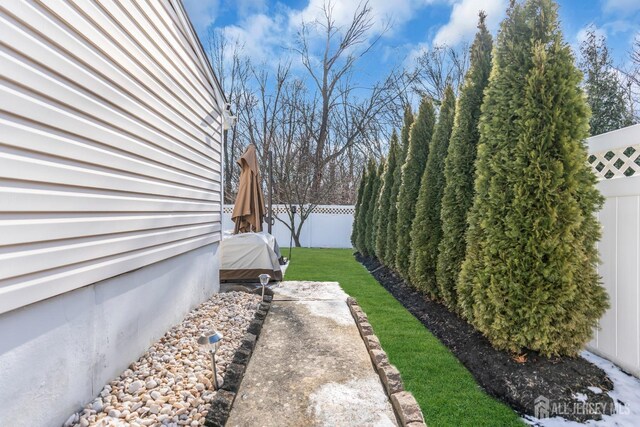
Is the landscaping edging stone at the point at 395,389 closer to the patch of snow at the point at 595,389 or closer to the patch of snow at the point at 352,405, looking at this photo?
the patch of snow at the point at 352,405

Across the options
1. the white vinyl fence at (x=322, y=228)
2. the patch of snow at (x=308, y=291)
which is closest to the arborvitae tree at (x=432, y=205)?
the patch of snow at (x=308, y=291)

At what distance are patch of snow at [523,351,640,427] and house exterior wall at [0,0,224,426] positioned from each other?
8.80ft

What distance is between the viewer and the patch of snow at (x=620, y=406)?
2.22 m

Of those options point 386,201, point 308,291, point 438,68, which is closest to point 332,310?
point 308,291

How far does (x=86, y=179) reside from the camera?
1.99 m

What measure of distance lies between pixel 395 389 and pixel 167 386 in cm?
139

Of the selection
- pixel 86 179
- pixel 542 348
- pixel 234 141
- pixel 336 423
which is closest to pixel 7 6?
pixel 86 179

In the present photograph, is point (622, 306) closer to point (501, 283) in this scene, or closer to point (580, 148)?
point (501, 283)

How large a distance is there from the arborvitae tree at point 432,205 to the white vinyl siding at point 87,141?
123 inches

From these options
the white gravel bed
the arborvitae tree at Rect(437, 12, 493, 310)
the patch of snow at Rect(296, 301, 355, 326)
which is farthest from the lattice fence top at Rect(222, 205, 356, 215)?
the white gravel bed

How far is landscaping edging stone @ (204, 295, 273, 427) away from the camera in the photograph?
187 centimetres

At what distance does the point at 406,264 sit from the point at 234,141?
13.0m

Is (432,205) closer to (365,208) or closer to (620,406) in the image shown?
(620,406)

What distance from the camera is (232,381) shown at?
222cm
